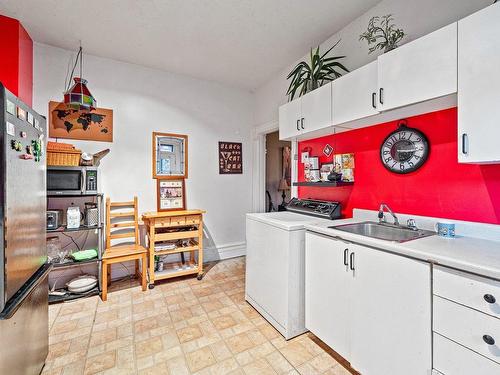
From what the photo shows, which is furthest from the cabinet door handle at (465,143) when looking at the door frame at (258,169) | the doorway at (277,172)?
the doorway at (277,172)

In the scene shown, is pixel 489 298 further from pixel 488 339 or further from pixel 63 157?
pixel 63 157

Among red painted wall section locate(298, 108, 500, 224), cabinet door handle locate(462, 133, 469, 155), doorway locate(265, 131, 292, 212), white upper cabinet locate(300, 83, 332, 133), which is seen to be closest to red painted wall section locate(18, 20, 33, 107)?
white upper cabinet locate(300, 83, 332, 133)

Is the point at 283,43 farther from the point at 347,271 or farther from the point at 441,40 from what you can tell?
the point at 347,271

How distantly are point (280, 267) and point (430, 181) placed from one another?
1.26 metres

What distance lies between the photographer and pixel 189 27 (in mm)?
2402

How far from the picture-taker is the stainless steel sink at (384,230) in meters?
1.69

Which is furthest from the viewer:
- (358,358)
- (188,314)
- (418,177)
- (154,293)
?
(154,293)

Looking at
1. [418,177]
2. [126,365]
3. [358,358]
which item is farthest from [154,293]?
[418,177]

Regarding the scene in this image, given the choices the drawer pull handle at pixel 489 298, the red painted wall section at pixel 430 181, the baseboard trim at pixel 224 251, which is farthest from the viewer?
the baseboard trim at pixel 224 251

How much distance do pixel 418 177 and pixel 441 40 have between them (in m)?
0.88

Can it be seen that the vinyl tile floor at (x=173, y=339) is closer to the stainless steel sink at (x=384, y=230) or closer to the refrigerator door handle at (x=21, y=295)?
the refrigerator door handle at (x=21, y=295)

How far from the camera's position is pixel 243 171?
13.1 ft

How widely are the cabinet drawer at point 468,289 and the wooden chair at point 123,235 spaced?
8.67 ft

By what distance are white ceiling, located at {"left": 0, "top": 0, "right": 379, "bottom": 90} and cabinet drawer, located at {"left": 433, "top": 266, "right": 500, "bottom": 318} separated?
2.19m
